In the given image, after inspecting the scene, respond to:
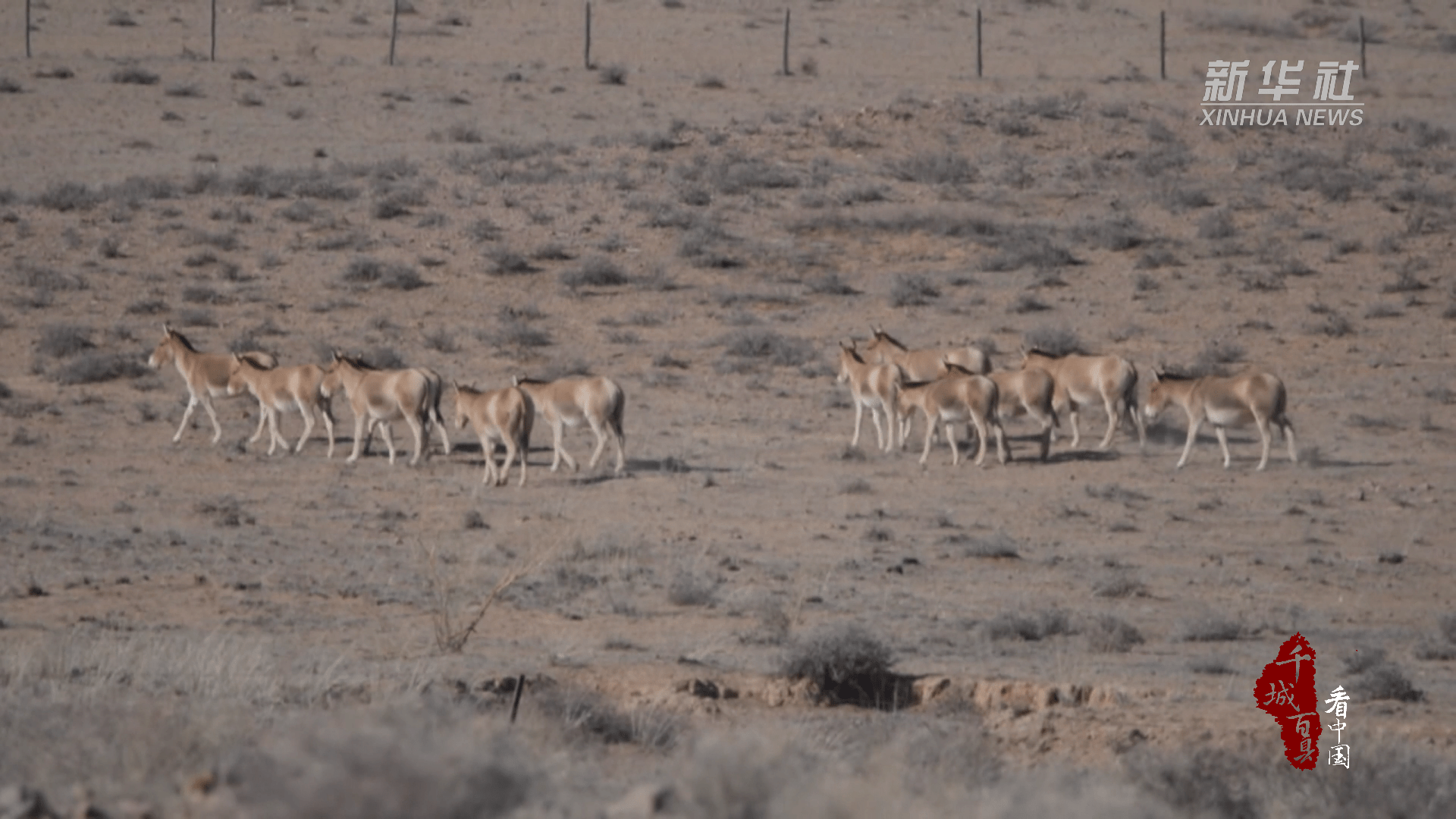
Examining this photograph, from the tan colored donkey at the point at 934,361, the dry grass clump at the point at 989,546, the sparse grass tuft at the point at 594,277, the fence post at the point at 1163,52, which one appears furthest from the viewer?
the fence post at the point at 1163,52

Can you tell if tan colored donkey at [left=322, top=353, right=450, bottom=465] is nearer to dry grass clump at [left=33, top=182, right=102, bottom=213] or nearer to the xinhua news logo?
dry grass clump at [left=33, top=182, right=102, bottom=213]

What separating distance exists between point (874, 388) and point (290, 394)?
26.0 ft

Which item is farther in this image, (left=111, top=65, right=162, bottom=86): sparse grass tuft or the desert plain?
(left=111, top=65, right=162, bottom=86): sparse grass tuft

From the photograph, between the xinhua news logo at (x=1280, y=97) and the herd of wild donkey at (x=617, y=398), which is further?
the xinhua news logo at (x=1280, y=97)

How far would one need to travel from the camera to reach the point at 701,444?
74.0ft

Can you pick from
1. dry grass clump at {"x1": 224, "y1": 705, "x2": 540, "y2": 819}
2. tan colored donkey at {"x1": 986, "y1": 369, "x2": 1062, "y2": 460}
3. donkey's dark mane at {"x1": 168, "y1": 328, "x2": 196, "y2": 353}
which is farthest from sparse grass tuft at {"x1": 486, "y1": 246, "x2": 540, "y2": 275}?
dry grass clump at {"x1": 224, "y1": 705, "x2": 540, "y2": 819}

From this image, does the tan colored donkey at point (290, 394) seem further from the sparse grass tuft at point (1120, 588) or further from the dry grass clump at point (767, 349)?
the sparse grass tuft at point (1120, 588)

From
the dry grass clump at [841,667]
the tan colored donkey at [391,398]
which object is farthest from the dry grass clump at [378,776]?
the tan colored donkey at [391,398]

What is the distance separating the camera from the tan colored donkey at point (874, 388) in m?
22.7

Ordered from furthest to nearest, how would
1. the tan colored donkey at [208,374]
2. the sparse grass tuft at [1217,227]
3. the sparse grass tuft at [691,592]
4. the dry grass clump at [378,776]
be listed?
the sparse grass tuft at [1217,227] < the tan colored donkey at [208,374] < the sparse grass tuft at [691,592] < the dry grass clump at [378,776]

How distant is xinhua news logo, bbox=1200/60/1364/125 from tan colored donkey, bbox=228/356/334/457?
96.0 ft

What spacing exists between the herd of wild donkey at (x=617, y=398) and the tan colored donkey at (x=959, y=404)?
18mm

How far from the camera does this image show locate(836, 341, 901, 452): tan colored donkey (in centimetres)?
2272

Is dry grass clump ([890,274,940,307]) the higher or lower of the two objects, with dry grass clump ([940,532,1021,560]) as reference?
higher
